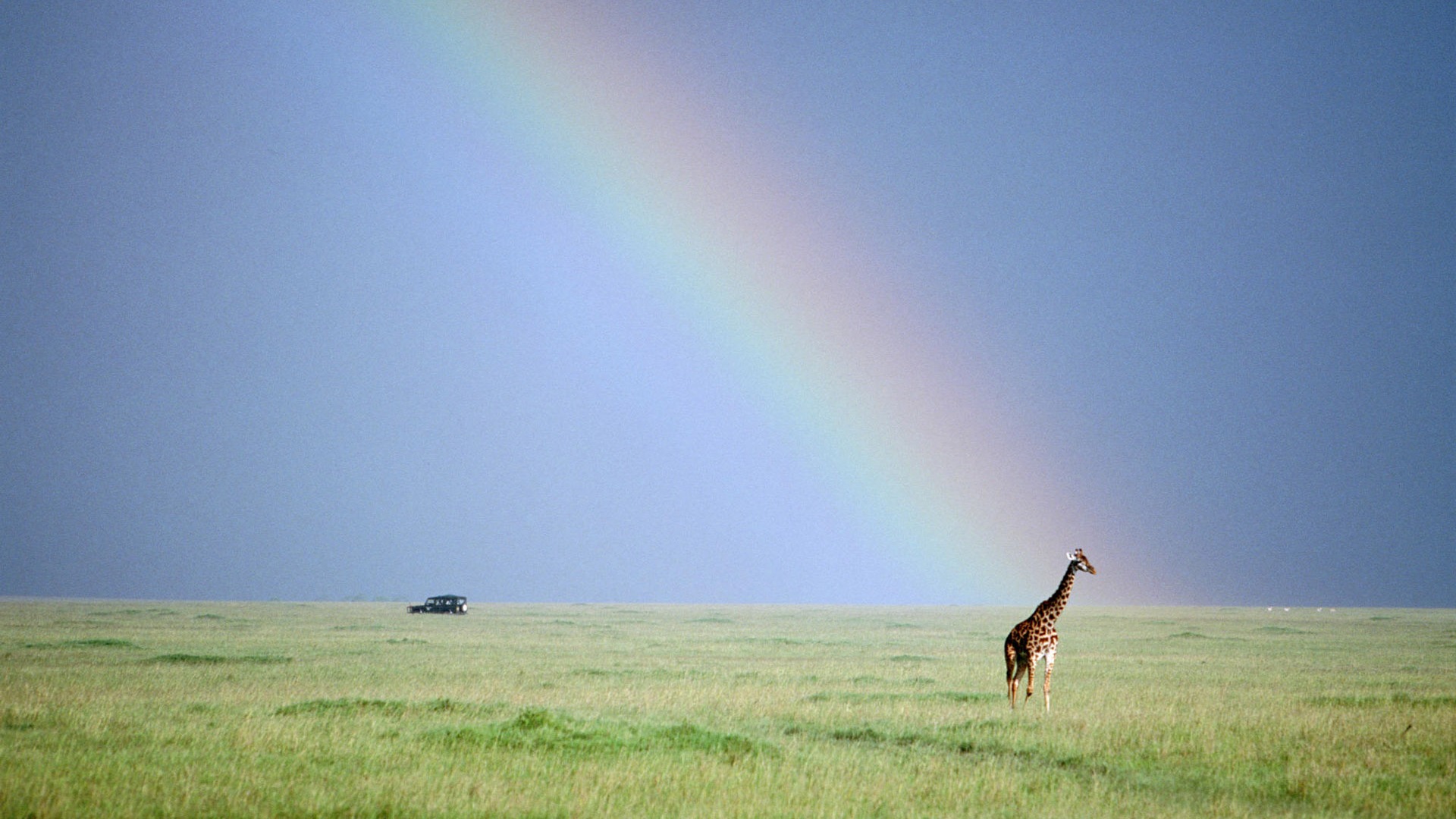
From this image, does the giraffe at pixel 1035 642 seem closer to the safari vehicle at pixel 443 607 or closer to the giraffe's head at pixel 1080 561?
the giraffe's head at pixel 1080 561

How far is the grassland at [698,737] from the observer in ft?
48.6

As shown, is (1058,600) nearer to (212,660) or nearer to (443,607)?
(212,660)

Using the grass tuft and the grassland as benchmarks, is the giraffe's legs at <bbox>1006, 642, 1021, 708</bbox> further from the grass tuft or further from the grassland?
the grass tuft

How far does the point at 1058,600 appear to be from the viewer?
84.7ft

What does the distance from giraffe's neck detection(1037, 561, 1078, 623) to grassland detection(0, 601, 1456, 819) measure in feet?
7.19

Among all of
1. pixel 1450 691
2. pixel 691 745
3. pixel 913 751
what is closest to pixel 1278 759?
pixel 913 751

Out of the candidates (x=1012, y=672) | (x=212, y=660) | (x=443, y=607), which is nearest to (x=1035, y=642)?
(x=1012, y=672)

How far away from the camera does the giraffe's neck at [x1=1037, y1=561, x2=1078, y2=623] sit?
24.9 meters

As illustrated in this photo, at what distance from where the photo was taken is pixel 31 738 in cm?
1841

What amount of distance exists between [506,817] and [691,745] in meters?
5.87

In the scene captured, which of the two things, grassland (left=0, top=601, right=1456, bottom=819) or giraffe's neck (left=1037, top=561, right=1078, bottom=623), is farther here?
giraffe's neck (left=1037, top=561, right=1078, bottom=623)

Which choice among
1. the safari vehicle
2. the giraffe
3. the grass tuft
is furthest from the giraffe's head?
the safari vehicle

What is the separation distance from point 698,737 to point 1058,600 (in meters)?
10.5

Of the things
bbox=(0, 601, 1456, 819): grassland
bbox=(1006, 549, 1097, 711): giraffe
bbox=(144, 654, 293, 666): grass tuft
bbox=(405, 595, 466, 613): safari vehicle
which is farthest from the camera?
bbox=(405, 595, 466, 613): safari vehicle
